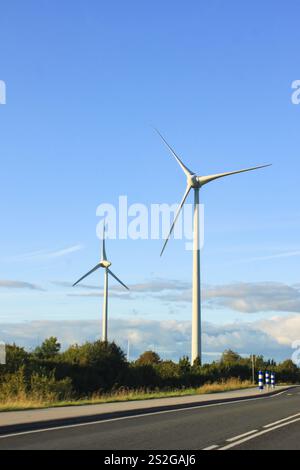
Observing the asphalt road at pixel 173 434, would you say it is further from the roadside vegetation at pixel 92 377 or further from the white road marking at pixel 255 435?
the roadside vegetation at pixel 92 377

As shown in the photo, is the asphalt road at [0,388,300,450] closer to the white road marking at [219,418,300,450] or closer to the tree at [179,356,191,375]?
the white road marking at [219,418,300,450]

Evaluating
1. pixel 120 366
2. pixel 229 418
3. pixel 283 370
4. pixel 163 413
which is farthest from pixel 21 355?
pixel 283 370

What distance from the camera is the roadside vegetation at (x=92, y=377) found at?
2755cm

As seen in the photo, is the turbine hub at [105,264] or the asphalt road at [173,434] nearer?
the asphalt road at [173,434]

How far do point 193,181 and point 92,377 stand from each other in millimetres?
19462

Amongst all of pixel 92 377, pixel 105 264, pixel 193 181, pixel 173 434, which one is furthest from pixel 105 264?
A: pixel 173 434

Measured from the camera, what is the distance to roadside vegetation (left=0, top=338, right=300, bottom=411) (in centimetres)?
2755

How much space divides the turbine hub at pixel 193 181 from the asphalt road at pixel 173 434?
107 feet

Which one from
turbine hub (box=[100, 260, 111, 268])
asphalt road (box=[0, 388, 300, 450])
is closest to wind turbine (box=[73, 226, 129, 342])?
turbine hub (box=[100, 260, 111, 268])

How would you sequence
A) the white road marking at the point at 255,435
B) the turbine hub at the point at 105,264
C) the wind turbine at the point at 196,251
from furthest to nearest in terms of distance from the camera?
the turbine hub at the point at 105,264 → the wind turbine at the point at 196,251 → the white road marking at the point at 255,435

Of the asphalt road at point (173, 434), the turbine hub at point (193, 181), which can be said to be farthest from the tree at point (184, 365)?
the asphalt road at point (173, 434)

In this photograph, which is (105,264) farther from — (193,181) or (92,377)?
(92,377)

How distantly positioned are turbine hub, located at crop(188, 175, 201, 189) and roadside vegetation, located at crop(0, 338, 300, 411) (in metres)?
13.4
